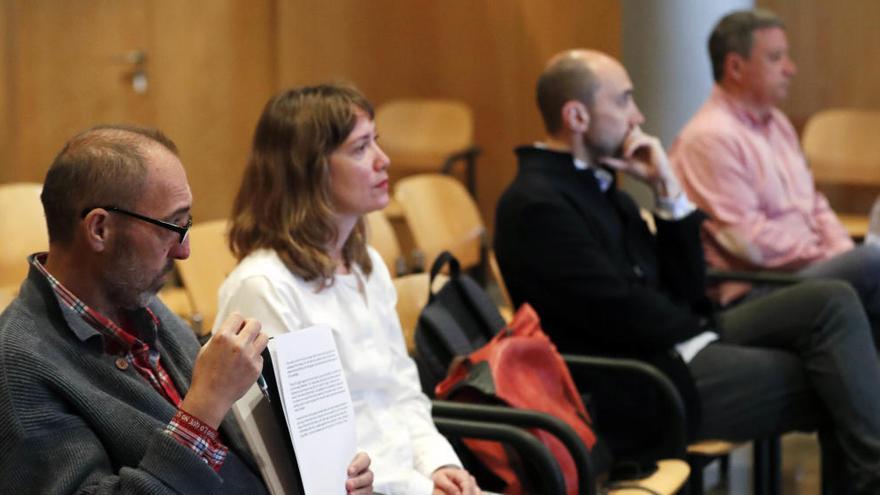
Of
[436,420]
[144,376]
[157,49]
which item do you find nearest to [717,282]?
[436,420]

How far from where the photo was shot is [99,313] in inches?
69.5

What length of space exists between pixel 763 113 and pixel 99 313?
3.33 metres

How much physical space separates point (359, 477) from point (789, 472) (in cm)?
289

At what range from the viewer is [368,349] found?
2.51m

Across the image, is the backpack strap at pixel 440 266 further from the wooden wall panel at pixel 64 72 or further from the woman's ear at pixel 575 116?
the wooden wall panel at pixel 64 72

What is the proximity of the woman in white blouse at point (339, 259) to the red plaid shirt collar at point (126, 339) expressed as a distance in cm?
50

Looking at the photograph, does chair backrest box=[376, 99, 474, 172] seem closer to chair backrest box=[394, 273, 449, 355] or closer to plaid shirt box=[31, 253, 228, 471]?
chair backrest box=[394, 273, 449, 355]

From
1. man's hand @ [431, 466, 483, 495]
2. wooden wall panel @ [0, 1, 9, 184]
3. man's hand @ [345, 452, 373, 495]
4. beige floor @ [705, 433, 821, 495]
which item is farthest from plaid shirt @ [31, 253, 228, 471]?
wooden wall panel @ [0, 1, 9, 184]

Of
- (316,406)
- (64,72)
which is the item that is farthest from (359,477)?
(64,72)

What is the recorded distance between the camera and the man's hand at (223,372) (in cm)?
168

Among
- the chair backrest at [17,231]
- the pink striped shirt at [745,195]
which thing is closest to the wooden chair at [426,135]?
the pink striped shirt at [745,195]

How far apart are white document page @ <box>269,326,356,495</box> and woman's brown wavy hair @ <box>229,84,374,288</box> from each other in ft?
1.86

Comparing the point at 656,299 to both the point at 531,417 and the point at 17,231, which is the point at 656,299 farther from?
the point at 17,231

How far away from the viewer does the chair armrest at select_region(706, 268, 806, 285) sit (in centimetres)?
397
